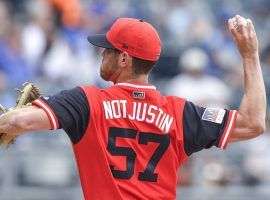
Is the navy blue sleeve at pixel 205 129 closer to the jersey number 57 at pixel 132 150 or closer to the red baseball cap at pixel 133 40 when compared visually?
the jersey number 57 at pixel 132 150

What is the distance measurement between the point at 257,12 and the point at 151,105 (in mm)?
10040

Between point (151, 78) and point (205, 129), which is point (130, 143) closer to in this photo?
point (205, 129)

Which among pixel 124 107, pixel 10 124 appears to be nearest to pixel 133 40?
pixel 124 107

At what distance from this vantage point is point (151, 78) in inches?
479

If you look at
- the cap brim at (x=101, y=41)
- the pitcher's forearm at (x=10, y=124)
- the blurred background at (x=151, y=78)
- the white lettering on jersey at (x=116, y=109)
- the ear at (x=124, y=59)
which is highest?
the cap brim at (x=101, y=41)

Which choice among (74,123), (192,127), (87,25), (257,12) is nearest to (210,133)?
(192,127)

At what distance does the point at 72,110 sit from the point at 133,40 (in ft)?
1.83

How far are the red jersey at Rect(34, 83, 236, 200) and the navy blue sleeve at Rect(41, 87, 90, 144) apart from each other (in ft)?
0.08

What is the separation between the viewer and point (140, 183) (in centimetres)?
474

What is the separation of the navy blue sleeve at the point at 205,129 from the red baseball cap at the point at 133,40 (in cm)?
42

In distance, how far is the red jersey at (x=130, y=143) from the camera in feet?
15.3

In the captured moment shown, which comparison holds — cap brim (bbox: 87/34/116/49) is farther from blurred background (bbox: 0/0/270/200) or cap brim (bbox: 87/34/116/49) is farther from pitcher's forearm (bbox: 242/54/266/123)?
blurred background (bbox: 0/0/270/200)

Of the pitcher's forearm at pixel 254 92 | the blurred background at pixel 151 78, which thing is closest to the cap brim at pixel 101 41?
the pitcher's forearm at pixel 254 92

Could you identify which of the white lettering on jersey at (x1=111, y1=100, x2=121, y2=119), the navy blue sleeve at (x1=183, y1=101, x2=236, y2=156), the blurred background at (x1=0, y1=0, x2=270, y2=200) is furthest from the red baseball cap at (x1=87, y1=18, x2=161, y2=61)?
the blurred background at (x1=0, y1=0, x2=270, y2=200)
